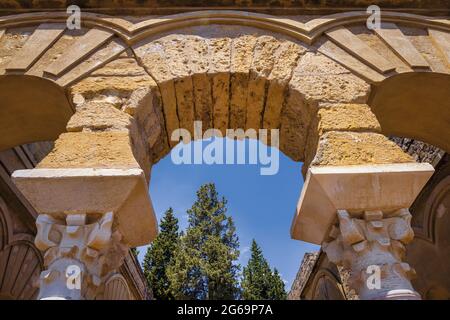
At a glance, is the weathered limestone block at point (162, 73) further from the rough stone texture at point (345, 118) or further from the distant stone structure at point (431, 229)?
the distant stone structure at point (431, 229)

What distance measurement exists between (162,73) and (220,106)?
2.10 ft

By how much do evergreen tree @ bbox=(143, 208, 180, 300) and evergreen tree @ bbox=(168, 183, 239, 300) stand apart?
625 millimetres

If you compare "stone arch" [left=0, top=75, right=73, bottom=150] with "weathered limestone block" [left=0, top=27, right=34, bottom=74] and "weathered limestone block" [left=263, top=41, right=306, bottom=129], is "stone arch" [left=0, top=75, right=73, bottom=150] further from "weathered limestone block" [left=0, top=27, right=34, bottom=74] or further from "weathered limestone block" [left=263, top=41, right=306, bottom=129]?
"weathered limestone block" [left=263, top=41, right=306, bottom=129]

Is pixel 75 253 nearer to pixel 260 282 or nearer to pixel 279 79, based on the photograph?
pixel 279 79

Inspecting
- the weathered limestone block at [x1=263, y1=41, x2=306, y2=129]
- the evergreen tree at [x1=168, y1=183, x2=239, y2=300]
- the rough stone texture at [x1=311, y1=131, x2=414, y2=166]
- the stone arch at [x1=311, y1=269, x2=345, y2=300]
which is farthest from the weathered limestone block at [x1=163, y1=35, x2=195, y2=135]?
the evergreen tree at [x1=168, y1=183, x2=239, y2=300]

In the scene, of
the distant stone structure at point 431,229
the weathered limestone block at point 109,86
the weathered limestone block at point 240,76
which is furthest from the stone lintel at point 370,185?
the distant stone structure at point 431,229

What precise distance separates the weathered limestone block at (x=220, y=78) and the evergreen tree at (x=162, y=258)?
16.7m

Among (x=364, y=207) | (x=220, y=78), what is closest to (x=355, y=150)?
(x=364, y=207)

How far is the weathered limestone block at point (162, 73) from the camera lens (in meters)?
3.22

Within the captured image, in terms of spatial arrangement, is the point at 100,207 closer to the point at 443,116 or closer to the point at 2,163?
the point at 443,116

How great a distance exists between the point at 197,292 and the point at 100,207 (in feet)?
58.9

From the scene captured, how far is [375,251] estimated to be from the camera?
232cm

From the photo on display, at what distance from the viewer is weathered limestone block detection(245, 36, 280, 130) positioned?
3.31 metres

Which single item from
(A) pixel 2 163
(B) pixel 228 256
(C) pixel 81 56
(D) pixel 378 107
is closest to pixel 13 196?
(A) pixel 2 163
